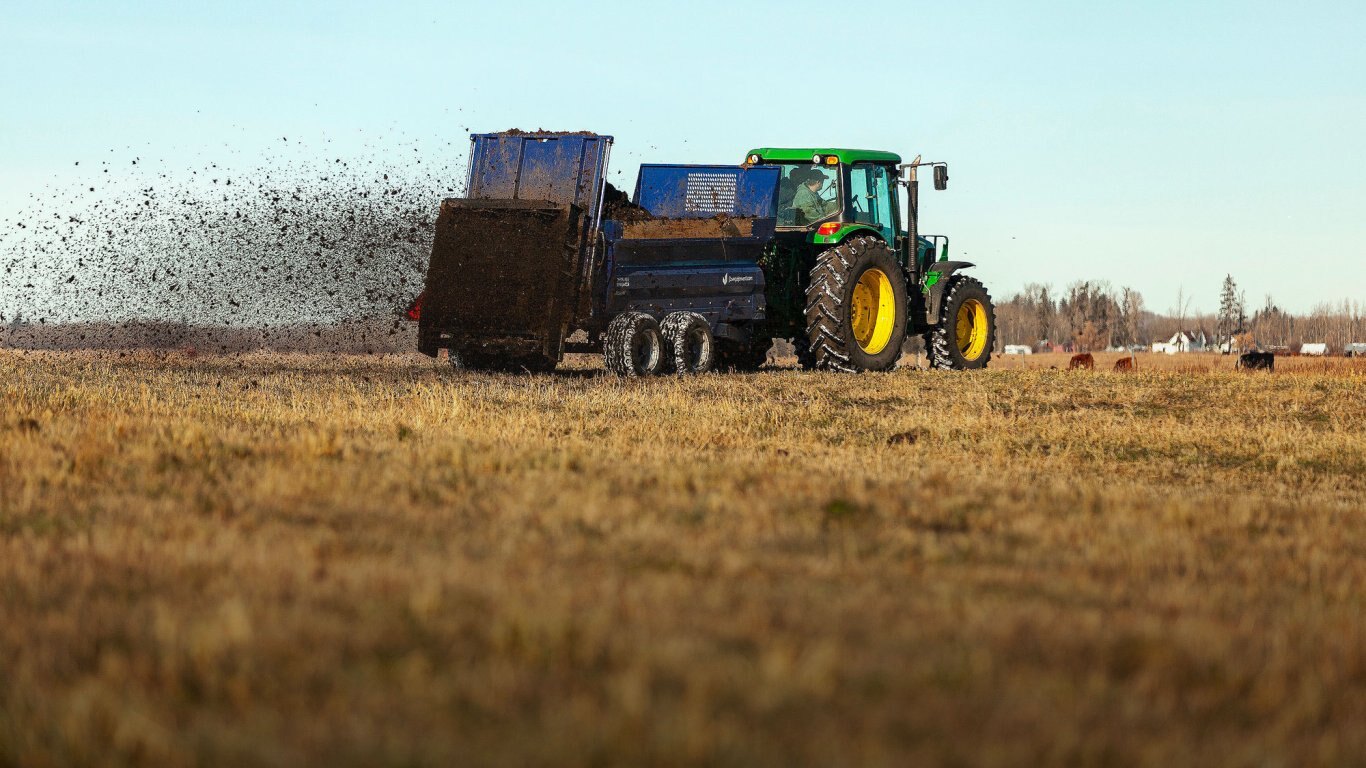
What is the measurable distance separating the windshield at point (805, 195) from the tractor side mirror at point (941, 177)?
1390mm

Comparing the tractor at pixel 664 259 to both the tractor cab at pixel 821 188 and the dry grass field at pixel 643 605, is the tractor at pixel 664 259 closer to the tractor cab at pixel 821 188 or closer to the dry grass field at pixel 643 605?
the tractor cab at pixel 821 188

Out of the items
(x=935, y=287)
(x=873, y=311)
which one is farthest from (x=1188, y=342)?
(x=873, y=311)

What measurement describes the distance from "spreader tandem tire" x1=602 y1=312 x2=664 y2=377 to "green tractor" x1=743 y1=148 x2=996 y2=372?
1920 millimetres

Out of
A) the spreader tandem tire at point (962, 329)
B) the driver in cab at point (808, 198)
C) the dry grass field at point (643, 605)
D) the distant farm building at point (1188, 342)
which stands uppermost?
the distant farm building at point (1188, 342)

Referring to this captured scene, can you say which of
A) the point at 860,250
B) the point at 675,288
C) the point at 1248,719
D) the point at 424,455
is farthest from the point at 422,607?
the point at 860,250

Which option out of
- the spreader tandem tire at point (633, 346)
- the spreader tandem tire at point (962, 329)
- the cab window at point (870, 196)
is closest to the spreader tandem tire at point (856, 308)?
the cab window at point (870, 196)

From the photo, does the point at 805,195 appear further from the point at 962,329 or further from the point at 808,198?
the point at 962,329

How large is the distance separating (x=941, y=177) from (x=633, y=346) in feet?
17.2

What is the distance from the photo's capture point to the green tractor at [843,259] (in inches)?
716

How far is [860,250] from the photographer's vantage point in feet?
60.3

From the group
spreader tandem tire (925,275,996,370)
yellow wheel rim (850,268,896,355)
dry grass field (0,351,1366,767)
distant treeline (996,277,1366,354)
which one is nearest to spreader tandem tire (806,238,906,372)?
yellow wheel rim (850,268,896,355)

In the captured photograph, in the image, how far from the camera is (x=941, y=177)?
62.0 ft

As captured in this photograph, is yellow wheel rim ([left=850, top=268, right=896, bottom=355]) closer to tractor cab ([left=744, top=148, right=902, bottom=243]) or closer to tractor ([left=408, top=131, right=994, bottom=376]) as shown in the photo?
tractor ([left=408, top=131, right=994, bottom=376])

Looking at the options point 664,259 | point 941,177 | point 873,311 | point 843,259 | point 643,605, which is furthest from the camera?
point 873,311
